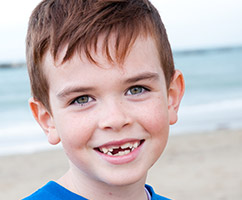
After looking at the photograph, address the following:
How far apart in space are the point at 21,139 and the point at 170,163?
4.57 meters

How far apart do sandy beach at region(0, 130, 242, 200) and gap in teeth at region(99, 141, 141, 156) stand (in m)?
4.66

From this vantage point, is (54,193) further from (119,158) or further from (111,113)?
(111,113)

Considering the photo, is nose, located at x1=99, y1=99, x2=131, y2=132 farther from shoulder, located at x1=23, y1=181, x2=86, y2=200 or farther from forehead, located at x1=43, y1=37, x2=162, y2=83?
shoulder, located at x1=23, y1=181, x2=86, y2=200

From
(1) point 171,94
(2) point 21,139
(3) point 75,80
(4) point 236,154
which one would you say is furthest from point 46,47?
(2) point 21,139

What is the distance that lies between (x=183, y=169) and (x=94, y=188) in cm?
589

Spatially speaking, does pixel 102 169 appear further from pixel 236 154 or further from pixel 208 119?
pixel 208 119

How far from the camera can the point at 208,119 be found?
12.6m

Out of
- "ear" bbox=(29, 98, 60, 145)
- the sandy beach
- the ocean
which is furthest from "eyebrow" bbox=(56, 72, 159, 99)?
the ocean

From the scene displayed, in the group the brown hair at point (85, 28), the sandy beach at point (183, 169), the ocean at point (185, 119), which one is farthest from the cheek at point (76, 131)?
the ocean at point (185, 119)

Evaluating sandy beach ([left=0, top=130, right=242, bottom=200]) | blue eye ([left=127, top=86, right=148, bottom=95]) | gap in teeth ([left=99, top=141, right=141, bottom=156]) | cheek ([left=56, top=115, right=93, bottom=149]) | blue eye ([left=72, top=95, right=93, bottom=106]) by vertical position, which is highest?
blue eye ([left=127, top=86, right=148, bottom=95])

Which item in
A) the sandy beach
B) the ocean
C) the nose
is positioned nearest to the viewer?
the nose

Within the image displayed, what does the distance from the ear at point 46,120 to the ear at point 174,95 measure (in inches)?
23.0

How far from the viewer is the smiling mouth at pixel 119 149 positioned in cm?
183

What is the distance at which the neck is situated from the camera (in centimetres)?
202
